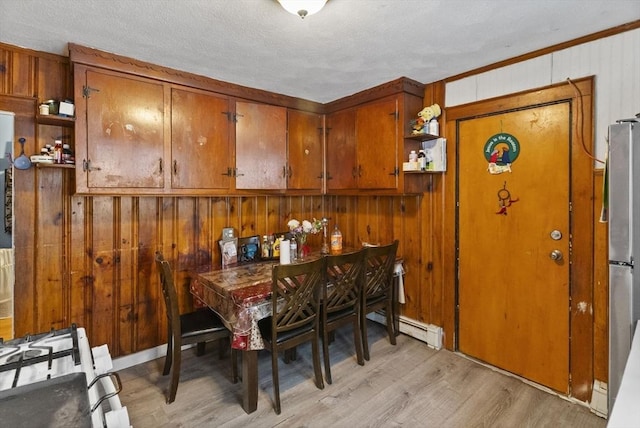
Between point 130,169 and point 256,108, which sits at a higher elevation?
point 256,108

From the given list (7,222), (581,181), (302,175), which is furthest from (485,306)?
(7,222)

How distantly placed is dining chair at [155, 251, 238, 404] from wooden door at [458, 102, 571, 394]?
6.52 ft

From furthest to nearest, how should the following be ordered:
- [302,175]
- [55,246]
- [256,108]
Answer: [302,175] < [256,108] < [55,246]

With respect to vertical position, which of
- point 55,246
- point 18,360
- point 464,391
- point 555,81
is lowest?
point 464,391

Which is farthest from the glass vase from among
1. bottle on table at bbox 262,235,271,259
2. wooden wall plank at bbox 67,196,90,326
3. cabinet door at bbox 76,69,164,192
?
wooden wall plank at bbox 67,196,90,326

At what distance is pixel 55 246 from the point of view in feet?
7.50

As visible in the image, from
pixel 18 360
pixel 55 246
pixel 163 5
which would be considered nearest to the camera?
pixel 18 360

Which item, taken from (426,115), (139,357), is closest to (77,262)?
(139,357)

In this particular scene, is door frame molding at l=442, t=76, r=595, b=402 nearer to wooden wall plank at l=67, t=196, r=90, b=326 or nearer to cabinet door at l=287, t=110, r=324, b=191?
cabinet door at l=287, t=110, r=324, b=191

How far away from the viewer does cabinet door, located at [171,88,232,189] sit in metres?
2.53

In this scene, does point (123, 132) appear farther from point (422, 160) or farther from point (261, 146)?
point (422, 160)

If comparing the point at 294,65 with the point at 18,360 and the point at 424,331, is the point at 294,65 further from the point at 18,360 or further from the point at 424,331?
the point at 424,331

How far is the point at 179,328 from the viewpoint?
2170mm

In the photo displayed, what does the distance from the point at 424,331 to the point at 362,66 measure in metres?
2.36
